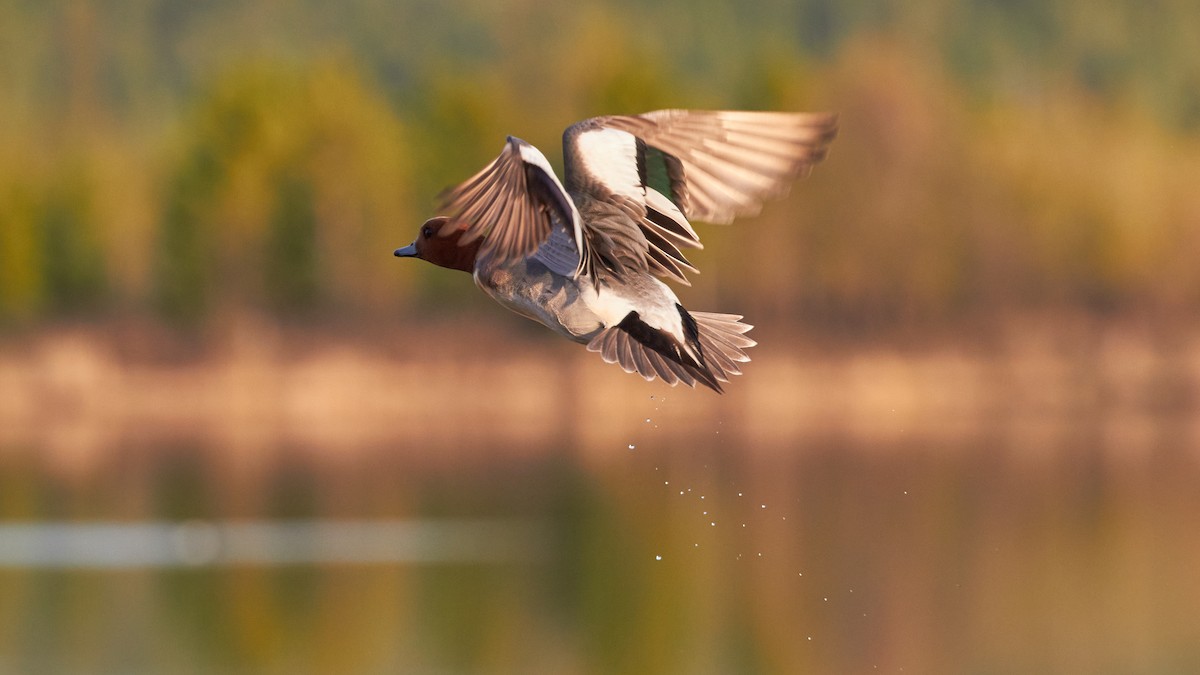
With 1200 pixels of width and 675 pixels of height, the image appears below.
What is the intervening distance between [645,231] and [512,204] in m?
1.16

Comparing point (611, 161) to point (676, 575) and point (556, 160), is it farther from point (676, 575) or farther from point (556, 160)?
point (556, 160)

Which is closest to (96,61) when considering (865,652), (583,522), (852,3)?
(852,3)

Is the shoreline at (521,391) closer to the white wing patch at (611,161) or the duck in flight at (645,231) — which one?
the duck in flight at (645,231)

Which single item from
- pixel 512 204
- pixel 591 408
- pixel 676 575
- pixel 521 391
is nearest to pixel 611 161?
pixel 512 204

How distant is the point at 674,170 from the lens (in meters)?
7.34

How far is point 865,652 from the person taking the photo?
23.6 meters

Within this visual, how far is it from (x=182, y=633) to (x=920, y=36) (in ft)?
472

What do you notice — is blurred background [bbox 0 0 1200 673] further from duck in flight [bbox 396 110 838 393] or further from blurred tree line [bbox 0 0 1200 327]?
duck in flight [bbox 396 110 838 393]

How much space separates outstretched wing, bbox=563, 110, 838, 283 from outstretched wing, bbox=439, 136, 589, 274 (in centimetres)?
74

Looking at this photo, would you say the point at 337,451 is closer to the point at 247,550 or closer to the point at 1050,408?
the point at 247,550

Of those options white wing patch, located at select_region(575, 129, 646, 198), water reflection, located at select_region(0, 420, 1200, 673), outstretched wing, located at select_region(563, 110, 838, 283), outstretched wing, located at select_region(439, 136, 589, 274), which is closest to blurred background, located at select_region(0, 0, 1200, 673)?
water reflection, located at select_region(0, 420, 1200, 673)

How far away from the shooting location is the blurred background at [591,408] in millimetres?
24844

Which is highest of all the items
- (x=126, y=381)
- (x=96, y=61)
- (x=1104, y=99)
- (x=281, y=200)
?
(x=96, y=61)

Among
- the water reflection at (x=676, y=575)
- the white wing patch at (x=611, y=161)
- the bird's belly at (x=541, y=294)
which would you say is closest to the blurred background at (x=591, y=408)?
the water reflection at (x=676, y=575)
